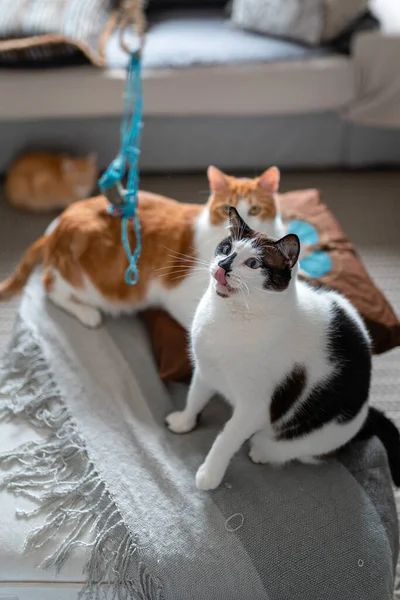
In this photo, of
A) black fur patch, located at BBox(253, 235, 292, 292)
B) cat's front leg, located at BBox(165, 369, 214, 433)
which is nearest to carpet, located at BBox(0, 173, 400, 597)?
cat's front leg, located at BBox(165, 369, 214, 433)

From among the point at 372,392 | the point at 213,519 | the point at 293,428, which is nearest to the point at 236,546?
the point at 213,519

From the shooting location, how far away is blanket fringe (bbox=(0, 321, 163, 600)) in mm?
992

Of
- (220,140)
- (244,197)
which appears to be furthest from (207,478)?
(220,140)

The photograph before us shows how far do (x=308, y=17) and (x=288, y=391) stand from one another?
152cm

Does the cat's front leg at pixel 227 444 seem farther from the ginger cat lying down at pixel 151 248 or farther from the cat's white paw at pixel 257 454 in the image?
the ginger cat lying down at pixel 151 248

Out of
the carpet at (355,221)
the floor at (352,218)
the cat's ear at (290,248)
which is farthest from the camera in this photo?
the floor at (352,218)

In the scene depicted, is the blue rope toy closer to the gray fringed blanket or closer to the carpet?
the gray fringed blanket

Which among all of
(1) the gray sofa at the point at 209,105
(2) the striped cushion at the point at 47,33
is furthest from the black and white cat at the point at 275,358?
(2) the striped cushion at the point at 47,33

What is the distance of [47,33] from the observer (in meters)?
1.87

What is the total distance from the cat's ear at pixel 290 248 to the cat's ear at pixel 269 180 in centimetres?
40

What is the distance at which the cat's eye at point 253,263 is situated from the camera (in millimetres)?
868

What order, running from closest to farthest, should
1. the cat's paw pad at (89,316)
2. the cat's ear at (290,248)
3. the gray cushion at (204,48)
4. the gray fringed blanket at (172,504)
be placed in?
the cat's ear at (290,248), the gray fringed blanket at (172,504), the cat's paw pad at (89,316), the gray cushion at (204,48)

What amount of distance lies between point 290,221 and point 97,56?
0.93 meters

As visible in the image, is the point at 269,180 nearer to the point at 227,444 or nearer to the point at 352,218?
the point at 227,444
